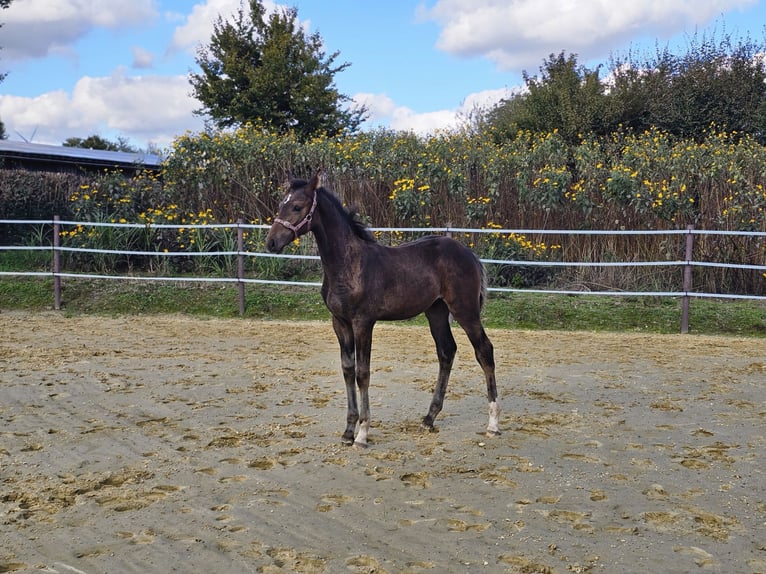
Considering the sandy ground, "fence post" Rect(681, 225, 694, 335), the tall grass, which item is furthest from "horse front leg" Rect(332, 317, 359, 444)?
"fence post" Rect(681, 225, 694, 335)

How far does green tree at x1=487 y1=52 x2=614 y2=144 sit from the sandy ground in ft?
45.9

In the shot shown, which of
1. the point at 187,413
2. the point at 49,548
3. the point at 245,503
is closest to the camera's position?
the point at 49,548

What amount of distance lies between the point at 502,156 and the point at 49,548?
436 inches

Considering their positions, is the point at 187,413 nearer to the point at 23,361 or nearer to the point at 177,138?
the point at 23,361

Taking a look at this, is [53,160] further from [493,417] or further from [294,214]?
[493,417]

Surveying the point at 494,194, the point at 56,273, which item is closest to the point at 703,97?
the point at 494,194

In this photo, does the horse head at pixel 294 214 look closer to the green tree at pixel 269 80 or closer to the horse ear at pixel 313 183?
the horse ear at pixel 313 183

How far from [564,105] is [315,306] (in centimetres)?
1301

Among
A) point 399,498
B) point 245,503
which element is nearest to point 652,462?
point 399,498

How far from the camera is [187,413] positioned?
560 centimetres

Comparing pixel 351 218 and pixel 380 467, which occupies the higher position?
pixel 351 218

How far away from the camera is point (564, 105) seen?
20938 mm

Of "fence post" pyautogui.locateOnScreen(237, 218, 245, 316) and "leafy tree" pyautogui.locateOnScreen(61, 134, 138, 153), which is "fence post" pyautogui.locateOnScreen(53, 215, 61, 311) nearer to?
"fence post" pyautogui.locateOnScreen(237, 218, 245, 316)

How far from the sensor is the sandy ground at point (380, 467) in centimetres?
317
